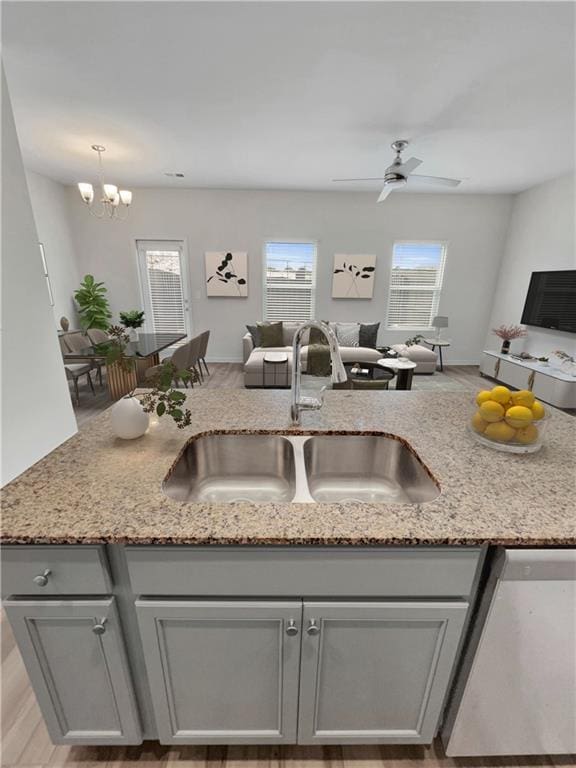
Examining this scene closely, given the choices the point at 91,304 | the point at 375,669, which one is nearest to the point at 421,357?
the point at 375,669

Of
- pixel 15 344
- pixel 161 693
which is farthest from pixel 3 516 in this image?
pixel 15 344

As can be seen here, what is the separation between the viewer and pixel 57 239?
495cm

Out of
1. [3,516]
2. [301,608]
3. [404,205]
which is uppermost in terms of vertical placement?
[404,205]

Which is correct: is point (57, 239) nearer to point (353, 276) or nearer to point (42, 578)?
point (353, 276)

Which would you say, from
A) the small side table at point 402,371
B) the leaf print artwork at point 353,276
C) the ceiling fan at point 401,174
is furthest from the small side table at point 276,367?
the ceiling fan at point 401,174

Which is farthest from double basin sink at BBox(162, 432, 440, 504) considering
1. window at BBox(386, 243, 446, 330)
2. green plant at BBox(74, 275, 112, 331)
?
window at BBox(386, 243, 446, 330)

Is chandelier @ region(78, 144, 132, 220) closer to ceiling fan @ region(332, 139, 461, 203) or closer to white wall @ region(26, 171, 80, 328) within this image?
white wall @ region(26, 171, 80, 328)

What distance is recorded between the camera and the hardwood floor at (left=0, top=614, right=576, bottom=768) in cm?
102

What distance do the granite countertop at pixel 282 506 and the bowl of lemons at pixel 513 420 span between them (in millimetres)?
39

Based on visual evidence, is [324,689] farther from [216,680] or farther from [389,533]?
[389,533]

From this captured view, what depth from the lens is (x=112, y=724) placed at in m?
0.93

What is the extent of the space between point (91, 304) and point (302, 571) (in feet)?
19.3

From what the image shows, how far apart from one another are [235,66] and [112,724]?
3.47 meters

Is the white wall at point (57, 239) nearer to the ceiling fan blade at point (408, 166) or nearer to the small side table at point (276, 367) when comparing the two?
the small side table at point (276, 367)
